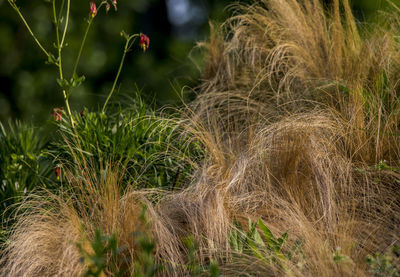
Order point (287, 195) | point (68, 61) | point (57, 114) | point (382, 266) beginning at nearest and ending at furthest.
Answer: point (382, 266)
point (287, 195)
point (57, 114)
point (68, 61)

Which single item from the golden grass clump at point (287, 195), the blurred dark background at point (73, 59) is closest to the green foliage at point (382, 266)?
the golden grass clump at point (287, 195)

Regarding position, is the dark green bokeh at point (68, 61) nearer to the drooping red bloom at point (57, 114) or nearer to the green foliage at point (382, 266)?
the drooping red bloom at point (57, 114)

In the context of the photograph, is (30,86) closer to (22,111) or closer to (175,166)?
(22,111)

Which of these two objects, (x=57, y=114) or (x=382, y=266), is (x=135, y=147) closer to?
(x=57, y=114)

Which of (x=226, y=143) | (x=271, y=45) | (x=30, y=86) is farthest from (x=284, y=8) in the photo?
(x=30, y=86)

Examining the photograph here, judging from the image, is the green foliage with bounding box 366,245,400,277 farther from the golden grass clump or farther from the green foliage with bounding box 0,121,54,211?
the green foliage with bounding box 0,121,54,211

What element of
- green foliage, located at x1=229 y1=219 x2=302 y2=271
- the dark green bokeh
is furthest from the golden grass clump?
the dark green bokeh

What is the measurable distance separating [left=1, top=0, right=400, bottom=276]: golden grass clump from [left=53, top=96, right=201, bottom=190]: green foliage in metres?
0.14

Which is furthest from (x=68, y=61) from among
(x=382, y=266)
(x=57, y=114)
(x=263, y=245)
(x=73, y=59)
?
(x=382, y=266)

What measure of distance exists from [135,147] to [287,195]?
910 millimetres

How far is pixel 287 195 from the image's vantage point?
2807mm

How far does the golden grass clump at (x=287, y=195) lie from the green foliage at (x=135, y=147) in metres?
0.14

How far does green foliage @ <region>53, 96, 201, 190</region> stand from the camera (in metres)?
3.16

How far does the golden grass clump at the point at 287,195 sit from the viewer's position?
2.38m
